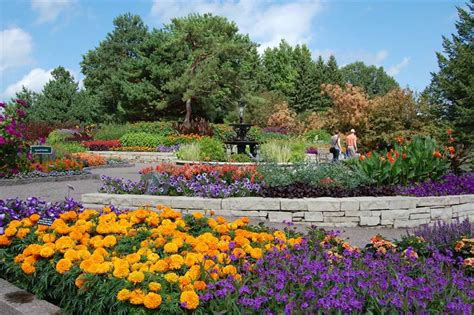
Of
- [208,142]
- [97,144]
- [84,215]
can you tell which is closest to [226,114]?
[97,144]

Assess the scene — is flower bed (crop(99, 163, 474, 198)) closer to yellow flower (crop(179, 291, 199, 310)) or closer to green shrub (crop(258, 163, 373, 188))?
green shrub (crop(258, 163, 373, 188))

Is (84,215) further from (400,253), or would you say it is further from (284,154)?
(284,154)

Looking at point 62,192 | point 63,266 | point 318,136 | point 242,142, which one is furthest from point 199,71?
point 63,266

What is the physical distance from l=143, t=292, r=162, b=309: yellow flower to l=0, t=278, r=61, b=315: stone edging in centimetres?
Result: 83

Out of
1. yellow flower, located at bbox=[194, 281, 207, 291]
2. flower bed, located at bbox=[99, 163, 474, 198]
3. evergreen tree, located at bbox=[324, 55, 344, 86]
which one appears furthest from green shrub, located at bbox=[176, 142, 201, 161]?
evergreen tree, located at bbox=[324, 55, 344, 86]

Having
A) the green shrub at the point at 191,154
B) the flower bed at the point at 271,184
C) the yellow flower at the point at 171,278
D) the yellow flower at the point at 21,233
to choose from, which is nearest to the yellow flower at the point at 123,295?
the yellow flower at the point at 171,278

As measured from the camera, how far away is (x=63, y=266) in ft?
11.1

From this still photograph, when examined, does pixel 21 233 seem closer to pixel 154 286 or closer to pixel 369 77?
pixel 154 286

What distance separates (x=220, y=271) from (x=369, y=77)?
7260cm

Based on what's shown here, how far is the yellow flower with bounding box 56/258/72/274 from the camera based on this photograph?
3379 millimetres

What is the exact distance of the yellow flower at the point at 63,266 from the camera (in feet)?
11.1

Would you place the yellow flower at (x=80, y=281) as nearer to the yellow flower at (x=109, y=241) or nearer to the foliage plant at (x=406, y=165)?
the yellow flower at (x=109, y=241)

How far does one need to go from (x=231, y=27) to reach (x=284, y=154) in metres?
28.7

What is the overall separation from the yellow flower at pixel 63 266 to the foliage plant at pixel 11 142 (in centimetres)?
906
